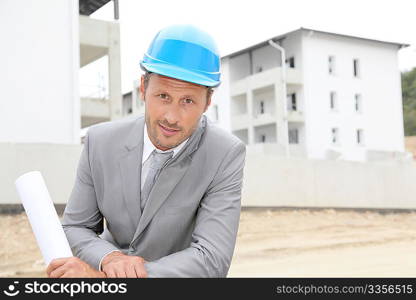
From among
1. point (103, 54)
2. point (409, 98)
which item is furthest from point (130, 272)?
point (409, 98)

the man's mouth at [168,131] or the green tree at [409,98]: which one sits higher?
the green tree at [409,98]

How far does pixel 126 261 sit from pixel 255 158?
1325 cm

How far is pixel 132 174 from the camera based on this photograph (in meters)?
2.08

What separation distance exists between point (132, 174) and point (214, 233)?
0.39 metres

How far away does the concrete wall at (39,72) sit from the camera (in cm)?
1373

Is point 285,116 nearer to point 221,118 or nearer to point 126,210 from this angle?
point 221,118

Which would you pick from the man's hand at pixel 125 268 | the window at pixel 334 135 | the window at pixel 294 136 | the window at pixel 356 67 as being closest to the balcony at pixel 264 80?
the window at pixel 294 136

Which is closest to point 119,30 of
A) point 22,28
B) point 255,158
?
point 22,28

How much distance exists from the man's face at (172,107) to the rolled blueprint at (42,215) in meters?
0.47

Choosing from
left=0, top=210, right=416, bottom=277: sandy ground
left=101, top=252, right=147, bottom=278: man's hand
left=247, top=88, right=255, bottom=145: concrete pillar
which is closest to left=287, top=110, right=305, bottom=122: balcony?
left=247, top=88, right=255, bottom=145: concrete pillar

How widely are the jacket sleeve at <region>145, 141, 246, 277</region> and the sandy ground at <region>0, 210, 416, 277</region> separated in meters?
7.22

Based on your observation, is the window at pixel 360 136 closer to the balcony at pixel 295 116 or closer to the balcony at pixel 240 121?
the balcony at pixel 295 116

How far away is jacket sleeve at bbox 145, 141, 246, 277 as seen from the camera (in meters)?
1.92

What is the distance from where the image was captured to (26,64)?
45.9ft
